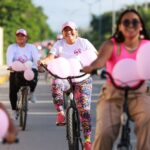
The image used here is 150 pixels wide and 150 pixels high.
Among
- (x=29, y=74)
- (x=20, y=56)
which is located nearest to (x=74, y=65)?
(x=29, y=74)

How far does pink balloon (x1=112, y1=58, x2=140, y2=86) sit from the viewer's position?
764 centimetres

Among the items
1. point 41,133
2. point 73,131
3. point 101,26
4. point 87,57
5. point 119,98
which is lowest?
point 41,133

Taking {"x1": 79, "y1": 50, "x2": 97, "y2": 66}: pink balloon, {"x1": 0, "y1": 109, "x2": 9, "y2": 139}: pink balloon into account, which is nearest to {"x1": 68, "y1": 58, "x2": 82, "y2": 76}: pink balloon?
{"x1": 79, "y1": 50, "x2": 97, "y2": 66}: pink balloon

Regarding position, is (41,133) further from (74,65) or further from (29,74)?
(74,65)

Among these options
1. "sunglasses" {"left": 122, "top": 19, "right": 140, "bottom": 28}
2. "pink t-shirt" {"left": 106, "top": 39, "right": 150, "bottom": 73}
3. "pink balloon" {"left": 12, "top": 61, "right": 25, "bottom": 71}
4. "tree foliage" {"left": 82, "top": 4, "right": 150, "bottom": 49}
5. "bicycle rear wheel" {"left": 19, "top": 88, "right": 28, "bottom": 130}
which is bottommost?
"bicycle rear wheel" {"left": 19, "top": 88, "right": 28, "bottom": 130}

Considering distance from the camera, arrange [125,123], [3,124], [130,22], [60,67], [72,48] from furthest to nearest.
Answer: [72,48]
[60,67]
[130,22]
[125,123]
[3,124]

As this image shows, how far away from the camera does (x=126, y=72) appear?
7.64 m

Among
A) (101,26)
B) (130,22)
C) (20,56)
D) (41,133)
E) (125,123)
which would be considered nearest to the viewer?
(125,123)

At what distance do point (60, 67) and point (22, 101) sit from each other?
4980 millimetres

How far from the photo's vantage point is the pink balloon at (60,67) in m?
9.77

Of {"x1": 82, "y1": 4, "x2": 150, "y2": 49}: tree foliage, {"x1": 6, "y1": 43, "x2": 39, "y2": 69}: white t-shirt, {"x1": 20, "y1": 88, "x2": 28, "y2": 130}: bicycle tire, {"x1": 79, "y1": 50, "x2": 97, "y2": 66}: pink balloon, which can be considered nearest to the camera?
{"x1": 79, "y1": 50, "x2": 97, "y2": 66}: pink balloon

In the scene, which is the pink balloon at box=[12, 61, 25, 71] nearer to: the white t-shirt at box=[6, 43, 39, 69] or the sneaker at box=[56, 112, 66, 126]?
the white t-shirt at box=[6, 43, 39, 69]

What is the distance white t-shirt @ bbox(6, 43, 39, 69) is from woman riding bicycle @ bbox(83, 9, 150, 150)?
22.8ft

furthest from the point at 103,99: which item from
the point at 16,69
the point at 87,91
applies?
the point at 16,69
